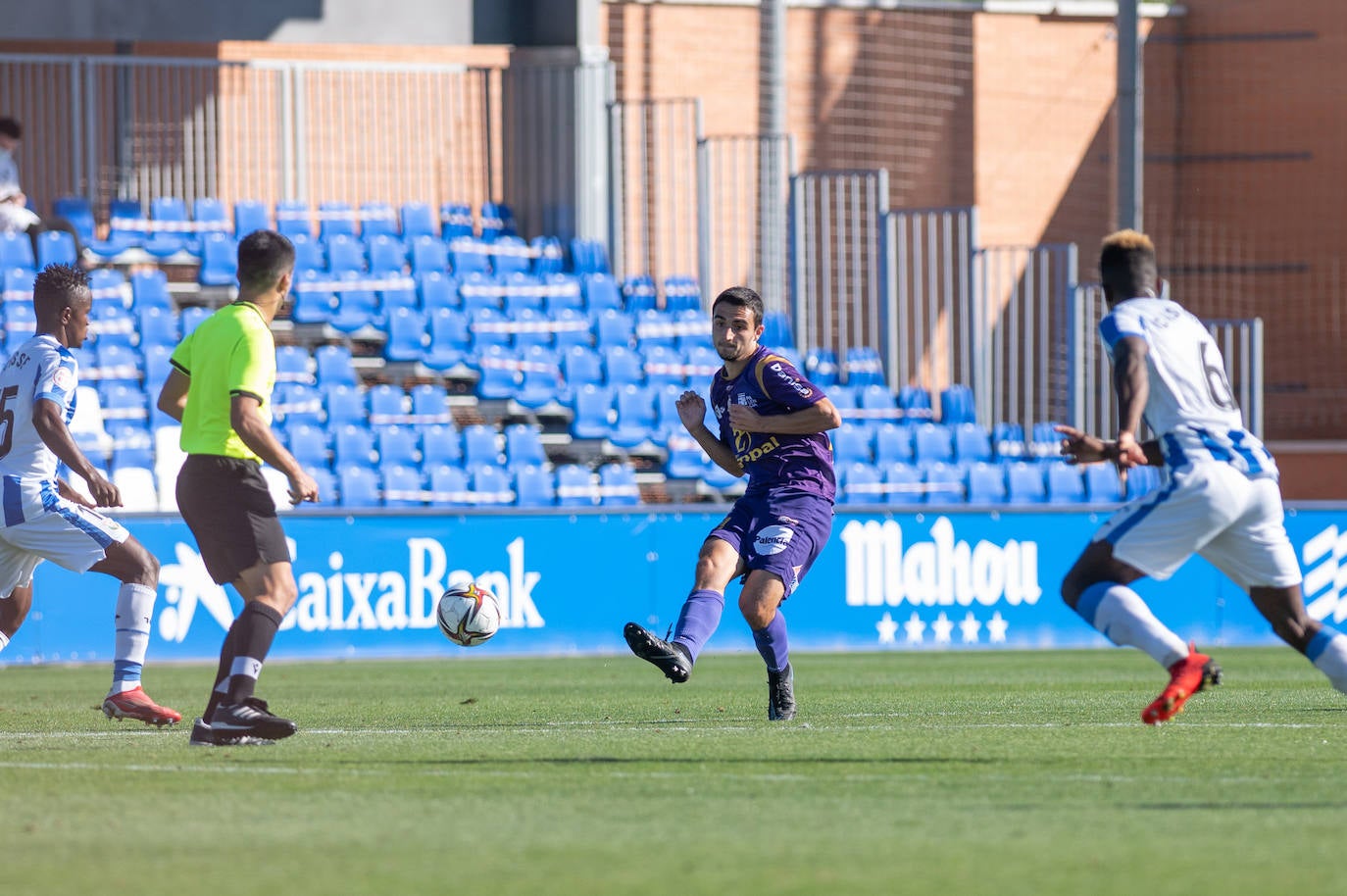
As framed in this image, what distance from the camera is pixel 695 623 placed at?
26.8 ft

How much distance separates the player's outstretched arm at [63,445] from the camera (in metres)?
8.16

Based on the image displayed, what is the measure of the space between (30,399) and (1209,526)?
5069 millimetres

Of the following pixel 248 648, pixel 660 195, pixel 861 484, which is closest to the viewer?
pixel 248 648

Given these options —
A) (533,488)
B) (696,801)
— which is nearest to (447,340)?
(533,488)

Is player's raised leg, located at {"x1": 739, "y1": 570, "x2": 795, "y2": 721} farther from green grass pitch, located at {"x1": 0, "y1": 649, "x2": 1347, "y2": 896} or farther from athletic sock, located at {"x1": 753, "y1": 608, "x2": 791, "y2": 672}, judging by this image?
green grass pitch, located at {"x1": 0, "y1": 649, "x2": 1347, "y2": 896}

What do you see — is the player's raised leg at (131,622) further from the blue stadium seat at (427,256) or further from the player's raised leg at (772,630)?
the blue stadium seat at (427,256)

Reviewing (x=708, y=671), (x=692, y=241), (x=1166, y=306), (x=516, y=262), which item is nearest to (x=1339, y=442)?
(x=692, y=241)

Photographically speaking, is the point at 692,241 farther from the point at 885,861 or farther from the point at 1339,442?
the point at 885,861

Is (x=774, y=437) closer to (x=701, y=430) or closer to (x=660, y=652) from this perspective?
(x=701, y=430)

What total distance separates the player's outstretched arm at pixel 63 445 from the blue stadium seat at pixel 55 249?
491 inches

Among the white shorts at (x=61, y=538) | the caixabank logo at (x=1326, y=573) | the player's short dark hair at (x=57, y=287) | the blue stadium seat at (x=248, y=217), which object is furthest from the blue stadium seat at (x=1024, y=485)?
the player's short dark hair at (x=57, y=287)

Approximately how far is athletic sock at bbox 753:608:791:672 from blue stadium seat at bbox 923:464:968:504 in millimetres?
11718

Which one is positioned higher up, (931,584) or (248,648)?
(248,648)

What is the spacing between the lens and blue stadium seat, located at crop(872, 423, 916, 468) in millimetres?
21203
